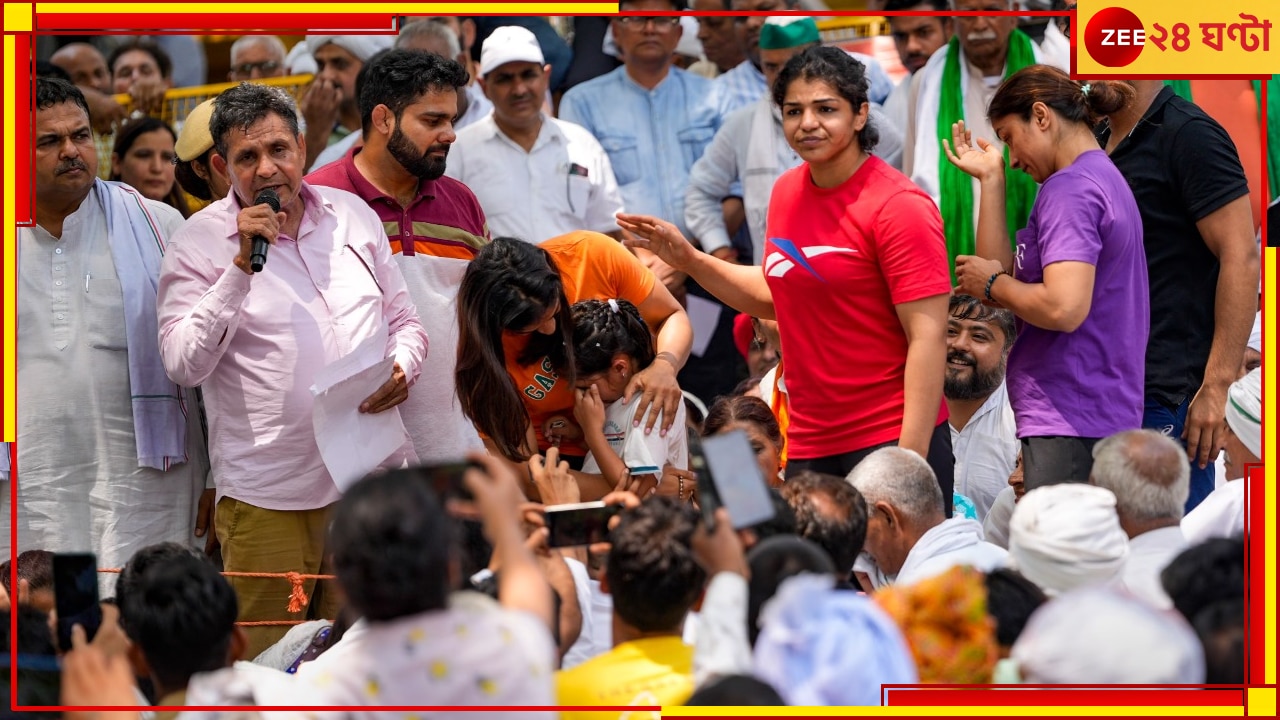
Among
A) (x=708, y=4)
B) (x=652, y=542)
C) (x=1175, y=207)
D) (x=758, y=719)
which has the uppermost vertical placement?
(x=708, y=4)

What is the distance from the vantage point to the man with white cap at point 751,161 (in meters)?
6.14

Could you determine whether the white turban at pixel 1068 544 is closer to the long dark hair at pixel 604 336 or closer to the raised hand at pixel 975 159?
the raised hand at pixel 975 159

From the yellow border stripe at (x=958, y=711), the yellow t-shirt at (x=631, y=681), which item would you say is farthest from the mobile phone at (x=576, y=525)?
the yellow border stripe at (x=958, y=711)

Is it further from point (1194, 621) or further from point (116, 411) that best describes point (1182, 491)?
point (116, 411)

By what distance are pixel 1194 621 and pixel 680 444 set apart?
2.05 meters

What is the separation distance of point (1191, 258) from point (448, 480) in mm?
2555

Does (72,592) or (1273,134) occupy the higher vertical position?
(1273,134)

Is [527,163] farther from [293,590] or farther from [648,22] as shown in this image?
[293,590]

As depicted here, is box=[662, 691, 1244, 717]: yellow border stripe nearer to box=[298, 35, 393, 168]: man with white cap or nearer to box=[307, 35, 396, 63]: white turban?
box=[298, 35, 393, 168]: man with white cap

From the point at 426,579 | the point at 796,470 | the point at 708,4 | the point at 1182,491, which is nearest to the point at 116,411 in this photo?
the point at 796,470

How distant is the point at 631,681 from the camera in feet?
9.66

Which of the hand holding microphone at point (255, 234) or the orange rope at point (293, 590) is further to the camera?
the orange rope at point (293, 590)

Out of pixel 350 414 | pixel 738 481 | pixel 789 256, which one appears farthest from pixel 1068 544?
pixel 350 414

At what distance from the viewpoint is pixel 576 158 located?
5.89 m
